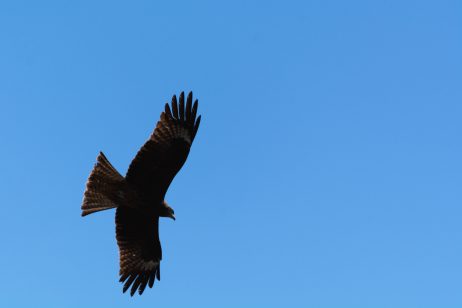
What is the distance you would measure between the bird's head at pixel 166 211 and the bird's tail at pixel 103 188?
2.11 feet

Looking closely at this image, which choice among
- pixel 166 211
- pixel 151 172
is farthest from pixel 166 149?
pixel 166 211

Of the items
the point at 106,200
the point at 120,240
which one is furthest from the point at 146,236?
the point at 106,200

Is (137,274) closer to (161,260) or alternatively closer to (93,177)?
(161,260)

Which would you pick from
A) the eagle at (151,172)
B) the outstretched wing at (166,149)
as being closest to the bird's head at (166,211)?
the eagle at (151,172)

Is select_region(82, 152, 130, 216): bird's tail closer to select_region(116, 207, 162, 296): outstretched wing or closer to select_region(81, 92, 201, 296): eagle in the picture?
select_region(81, 92, 201, 296): eagle

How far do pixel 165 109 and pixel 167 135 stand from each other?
416 millimetres

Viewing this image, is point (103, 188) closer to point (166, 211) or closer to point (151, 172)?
point (151, 172)

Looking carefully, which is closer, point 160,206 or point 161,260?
point 160,206

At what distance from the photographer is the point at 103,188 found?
11.0 metres

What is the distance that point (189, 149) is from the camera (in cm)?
1118

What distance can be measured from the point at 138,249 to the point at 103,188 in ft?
5.14

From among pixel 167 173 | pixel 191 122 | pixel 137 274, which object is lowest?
pixel 137 274

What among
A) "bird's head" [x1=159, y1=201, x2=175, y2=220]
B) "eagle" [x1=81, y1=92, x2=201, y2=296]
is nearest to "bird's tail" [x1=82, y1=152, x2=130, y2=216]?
"eagle" [x1=81, y1=92, x2=201, y2=296]

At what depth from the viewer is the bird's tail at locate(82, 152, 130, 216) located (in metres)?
10.9
